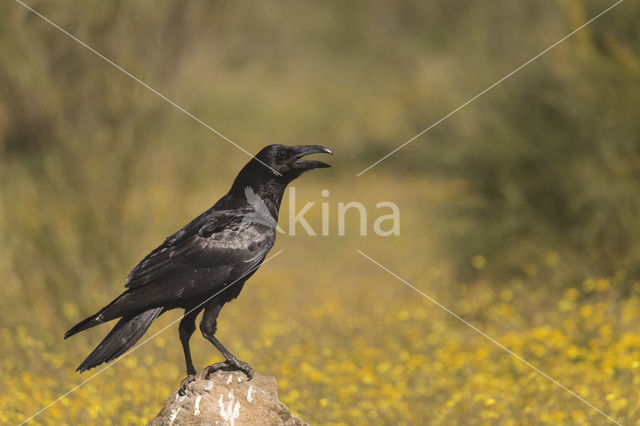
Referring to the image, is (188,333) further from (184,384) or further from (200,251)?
(200,251)

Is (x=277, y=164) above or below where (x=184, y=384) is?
above

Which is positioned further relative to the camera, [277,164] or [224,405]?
[277,164]

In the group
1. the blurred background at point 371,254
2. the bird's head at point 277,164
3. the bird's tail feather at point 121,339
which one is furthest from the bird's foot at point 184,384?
the bird's head at point 277,164

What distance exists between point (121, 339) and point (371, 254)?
7.57 metres

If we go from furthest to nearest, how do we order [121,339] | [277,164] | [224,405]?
[277,164], [224,405], [121,339]

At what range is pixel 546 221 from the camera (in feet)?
25.1

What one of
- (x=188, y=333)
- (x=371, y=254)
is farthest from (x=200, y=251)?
(x=371, y=254)

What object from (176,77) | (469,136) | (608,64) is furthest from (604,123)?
(176,77)

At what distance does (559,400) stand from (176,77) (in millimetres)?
4640

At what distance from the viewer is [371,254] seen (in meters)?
10.7

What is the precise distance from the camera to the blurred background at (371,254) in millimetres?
4938

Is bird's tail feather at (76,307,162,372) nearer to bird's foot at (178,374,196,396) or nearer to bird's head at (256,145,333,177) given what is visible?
bird's foot at (178,374,196,396)

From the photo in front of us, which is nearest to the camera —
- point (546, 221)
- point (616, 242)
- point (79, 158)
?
point (79, 158)

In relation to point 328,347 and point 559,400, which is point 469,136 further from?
point 559,400
